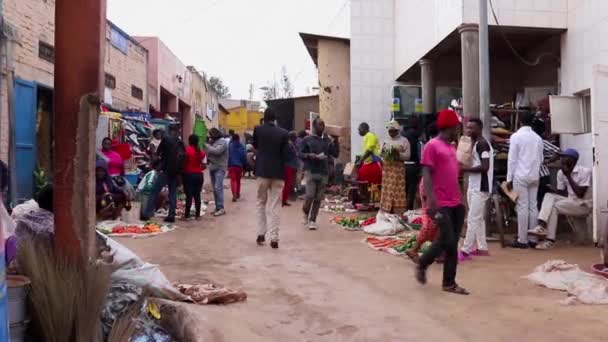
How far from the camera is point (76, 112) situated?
3.54 metres

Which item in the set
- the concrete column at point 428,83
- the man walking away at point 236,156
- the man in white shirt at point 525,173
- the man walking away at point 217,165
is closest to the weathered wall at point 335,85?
the concrete column at point 428,83

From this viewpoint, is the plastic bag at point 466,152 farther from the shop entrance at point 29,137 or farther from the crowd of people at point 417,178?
the shop entrance at point 29,137

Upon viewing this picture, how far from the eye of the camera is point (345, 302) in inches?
189

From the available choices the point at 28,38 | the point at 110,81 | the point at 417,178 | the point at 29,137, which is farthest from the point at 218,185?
the point at 110,81

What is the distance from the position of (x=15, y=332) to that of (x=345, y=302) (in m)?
2.63

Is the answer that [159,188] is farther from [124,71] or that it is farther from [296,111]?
[296,111]

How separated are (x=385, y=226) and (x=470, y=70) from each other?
2664 millimetres

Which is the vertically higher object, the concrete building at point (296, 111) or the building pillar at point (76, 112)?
the concrete building at point (296, 111)

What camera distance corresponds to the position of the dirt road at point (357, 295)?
399 cm

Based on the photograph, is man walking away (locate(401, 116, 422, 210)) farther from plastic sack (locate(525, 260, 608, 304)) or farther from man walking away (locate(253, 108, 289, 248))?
plastic sack (locate(525, 260, 608, 304))

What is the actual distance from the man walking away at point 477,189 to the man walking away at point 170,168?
487 cm

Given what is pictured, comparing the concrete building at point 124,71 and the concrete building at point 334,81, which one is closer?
the concrete building at point 124,71

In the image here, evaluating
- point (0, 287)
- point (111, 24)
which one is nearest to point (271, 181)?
point (0, 287)

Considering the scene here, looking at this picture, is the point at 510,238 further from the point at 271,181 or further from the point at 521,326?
the point at 521,326
